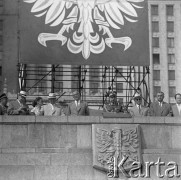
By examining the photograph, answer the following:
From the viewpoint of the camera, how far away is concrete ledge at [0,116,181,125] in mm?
16641

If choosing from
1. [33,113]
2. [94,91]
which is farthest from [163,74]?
[33,113]

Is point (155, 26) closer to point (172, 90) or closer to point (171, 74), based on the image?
point (171, 74)

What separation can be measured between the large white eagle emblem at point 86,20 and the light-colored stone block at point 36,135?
7783 millimetres

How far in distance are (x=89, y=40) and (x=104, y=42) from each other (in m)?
0.71

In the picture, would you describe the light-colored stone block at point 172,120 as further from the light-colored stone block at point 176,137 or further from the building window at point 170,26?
the building window at point 170,26

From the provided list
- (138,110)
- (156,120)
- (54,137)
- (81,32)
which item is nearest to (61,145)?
(54,137)

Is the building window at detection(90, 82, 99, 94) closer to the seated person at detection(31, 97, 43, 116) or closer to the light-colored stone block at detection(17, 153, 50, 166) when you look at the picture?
the seated person at detection(31, 97, 43, 116)

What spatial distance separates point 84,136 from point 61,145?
80 cm

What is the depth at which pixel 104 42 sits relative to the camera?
958 inches

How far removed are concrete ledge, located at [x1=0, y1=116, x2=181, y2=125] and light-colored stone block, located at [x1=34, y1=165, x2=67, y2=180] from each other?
4.87 feet

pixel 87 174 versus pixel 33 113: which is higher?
pixel 33 113

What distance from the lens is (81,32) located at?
963 inches

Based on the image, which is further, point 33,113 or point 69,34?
point 69,34

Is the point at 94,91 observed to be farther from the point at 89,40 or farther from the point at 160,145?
the point at 160,145
